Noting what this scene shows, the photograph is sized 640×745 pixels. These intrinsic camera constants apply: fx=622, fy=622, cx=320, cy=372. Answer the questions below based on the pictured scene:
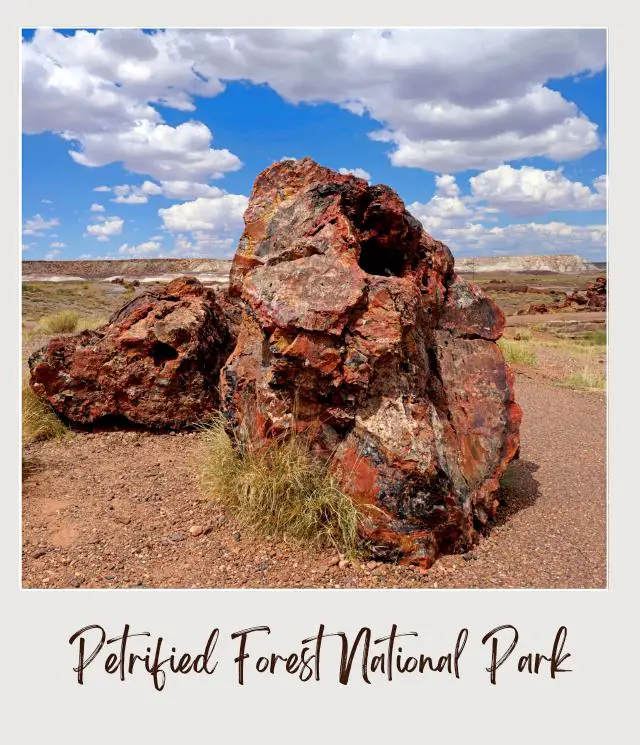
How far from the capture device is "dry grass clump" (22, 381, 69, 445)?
6855 mm

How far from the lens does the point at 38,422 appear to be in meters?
7.02

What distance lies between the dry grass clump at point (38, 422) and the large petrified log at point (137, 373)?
13cm

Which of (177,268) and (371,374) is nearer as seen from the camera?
(371,374)

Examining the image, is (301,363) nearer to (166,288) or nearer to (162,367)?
(162,367)

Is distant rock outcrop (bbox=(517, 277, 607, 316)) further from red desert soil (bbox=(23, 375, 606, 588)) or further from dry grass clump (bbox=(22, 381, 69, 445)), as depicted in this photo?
dry grass clump (bbox=(22, 381, 69, 445))

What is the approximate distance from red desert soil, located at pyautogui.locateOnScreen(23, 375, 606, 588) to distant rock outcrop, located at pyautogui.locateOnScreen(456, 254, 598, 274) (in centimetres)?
8555

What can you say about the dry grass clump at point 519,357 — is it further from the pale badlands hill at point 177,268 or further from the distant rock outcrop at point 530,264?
the distant rock outcrop at point 530,264

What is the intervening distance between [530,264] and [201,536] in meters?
94.2

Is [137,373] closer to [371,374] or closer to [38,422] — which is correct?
[38,422]

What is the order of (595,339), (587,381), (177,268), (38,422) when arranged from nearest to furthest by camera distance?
(38,422) < (587,381) < (595,339) < (177,268)

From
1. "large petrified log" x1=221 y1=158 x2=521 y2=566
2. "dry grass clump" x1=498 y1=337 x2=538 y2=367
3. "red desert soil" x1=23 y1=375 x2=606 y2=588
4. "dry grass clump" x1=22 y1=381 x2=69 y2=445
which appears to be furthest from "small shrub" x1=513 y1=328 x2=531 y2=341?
"dry grass clump" x1=22 y1=381 x2=69 y2=445

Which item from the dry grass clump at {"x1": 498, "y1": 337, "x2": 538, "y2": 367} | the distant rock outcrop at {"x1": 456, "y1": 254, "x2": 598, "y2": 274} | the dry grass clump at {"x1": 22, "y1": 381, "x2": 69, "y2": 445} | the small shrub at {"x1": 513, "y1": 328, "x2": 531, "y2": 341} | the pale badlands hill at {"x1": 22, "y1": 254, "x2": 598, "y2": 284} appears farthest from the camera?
the distant rock outcrop at {"x1": 456, "y1": 254, "x2": 598, "y2": 274}

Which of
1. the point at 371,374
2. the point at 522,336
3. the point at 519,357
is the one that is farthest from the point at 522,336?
the point at 371,374

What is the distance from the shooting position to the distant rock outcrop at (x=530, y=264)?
89.9 metres
